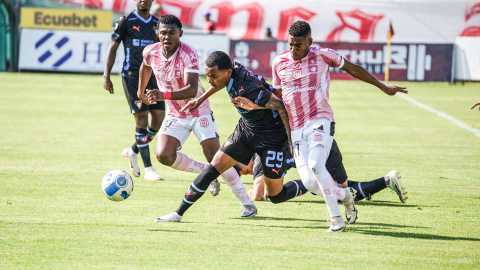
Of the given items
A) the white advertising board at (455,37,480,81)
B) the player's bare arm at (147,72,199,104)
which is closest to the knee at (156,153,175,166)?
the player's bare arm at (147,72,199,104)

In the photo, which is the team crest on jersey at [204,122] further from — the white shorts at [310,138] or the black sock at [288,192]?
the white shorts at [310,138]

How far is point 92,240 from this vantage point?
18.4 feet

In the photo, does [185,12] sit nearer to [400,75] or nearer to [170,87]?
[400,75]

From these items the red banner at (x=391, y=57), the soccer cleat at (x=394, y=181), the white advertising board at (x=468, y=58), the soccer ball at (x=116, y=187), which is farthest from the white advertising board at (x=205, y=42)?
the soccer cleat at (x=394, y=181)

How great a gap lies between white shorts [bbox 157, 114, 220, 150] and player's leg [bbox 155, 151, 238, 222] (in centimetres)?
130

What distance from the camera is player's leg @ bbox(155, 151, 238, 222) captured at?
653cm

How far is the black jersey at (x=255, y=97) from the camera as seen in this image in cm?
632

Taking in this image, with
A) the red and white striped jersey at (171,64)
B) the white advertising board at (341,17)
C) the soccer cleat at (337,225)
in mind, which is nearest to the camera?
the soccer cleat at (337,225)

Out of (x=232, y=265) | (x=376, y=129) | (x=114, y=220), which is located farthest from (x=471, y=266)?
(x=376, y=129)

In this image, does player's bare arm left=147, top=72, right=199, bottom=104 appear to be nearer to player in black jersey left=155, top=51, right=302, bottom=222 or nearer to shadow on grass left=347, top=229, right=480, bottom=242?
player in black jersey left=155, top=51, right=302, bottom=222

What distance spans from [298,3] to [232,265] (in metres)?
27.5

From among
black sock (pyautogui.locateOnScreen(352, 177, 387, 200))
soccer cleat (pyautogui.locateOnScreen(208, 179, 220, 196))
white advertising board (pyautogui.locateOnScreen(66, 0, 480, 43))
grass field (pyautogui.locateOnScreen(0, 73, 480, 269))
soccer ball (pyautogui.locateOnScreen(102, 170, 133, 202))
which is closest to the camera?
grass field (pyautogui.locateOnScreen(0, 73, 480, 269))

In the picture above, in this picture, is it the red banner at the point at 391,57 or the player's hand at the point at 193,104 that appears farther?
the red banner at the point at 391,57

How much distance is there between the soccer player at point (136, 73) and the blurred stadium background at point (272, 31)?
16734mm
